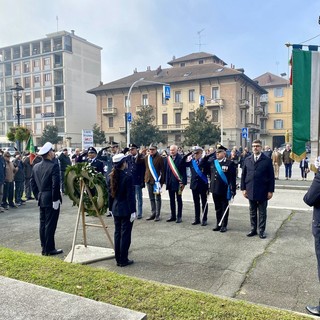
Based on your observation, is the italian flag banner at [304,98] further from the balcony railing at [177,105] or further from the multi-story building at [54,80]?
the multi-story building at [54,80]

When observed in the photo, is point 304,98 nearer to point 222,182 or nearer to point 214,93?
point 222,182

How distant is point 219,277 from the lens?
5.31 metres

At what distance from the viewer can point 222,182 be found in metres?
8.06

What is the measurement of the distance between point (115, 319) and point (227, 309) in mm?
1270

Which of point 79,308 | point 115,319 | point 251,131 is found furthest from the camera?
point 251,131

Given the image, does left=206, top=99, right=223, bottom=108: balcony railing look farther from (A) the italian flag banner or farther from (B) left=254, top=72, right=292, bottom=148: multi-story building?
(A) the italian flag banner

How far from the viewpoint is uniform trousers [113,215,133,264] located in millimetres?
5879

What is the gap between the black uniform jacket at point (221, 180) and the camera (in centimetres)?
808

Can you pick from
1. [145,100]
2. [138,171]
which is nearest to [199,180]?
[138,171]

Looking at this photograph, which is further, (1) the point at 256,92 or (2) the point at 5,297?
(1) the point at 256,92

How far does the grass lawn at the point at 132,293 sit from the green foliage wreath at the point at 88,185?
1.32m

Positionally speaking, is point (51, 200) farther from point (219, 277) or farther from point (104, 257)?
point (219, 277)

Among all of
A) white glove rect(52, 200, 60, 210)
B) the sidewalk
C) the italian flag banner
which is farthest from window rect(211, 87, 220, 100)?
white glove rect(52, 200, 60, 210)

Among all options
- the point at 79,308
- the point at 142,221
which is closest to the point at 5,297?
the point at 79,308
